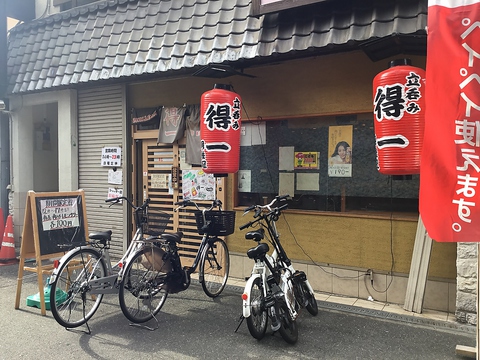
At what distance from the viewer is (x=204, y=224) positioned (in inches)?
234

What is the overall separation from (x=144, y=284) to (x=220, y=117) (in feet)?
8.59

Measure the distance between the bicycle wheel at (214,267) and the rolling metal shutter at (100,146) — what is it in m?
2.83

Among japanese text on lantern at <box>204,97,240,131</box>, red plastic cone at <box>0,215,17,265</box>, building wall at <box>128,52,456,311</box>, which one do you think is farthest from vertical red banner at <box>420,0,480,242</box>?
red plastic cone at <box>0,215,17,265</box>

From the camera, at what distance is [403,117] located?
448 cm

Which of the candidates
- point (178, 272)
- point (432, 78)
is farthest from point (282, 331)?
point (432, 78)

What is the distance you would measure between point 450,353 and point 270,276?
7.10ft

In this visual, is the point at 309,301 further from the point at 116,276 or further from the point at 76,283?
the point at 76,283

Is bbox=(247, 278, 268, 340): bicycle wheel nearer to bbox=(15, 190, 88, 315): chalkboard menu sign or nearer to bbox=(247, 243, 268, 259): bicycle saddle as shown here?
bbox=(247, 243, 268, 259): bicycle saddle

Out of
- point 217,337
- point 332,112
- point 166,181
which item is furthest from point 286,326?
point 166,181

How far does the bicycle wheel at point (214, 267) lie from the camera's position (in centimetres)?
603

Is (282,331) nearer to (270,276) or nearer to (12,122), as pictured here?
(270,276)

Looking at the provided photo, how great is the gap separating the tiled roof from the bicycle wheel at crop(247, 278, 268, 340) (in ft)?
10.9

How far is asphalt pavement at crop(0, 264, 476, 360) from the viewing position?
4.33m

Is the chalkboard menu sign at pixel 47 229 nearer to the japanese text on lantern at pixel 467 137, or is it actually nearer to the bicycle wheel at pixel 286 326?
the bicycle wheel at pixel 286 326
